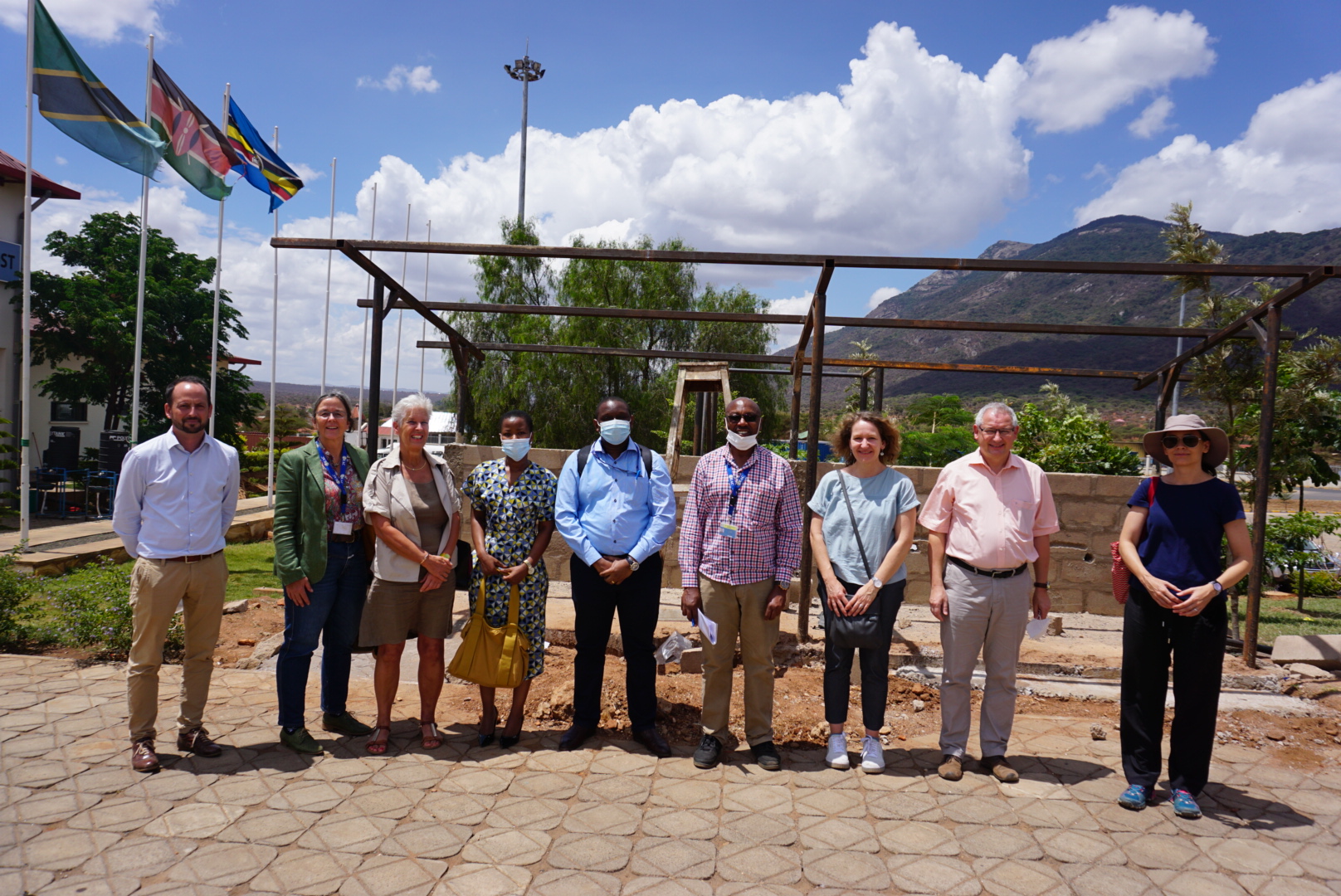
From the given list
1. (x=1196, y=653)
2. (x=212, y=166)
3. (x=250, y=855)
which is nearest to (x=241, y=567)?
(x=212, y=166)

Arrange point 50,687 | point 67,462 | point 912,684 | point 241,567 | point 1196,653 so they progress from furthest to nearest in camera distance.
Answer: point 67,462
point 241,567
point 912,684
point 50,687
point 1196,653

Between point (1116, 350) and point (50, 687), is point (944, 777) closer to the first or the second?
point (50, 687)

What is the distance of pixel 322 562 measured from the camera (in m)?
4.01

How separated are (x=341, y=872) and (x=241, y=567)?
9079mm

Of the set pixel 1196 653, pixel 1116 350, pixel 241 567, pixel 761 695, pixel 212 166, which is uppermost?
pixel 1116 350

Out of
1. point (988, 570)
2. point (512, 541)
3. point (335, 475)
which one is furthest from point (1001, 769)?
point (335, 475)

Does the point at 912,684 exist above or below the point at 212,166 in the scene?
below

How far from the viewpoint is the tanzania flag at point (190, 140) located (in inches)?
430

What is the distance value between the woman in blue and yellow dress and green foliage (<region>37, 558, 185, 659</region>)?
274 cm

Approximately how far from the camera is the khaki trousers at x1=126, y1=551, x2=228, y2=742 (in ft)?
12.5

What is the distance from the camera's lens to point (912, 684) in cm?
552

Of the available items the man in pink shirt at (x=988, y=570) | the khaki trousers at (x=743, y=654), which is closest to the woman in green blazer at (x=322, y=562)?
the khaki trousers at (x=743, y=654)

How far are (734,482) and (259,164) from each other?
12.4m

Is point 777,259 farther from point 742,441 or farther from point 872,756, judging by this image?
point 872,756
